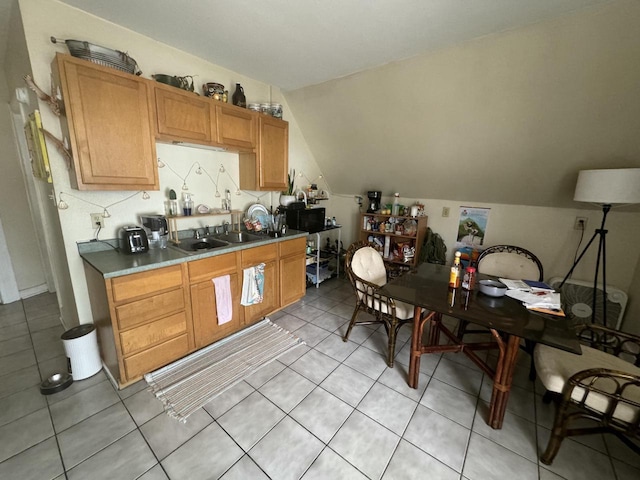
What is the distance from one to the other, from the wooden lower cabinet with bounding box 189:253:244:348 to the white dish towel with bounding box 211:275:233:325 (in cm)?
3

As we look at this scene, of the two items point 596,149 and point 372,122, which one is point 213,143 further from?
point 596,149

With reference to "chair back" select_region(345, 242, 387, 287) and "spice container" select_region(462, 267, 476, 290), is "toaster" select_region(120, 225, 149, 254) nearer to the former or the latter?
"chair back" select_region(345, 242, 387, 287)

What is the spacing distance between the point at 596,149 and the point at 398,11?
205 cm

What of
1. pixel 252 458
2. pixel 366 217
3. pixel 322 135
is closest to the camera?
pixel 252 458

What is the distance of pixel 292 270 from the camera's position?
9.66 ft

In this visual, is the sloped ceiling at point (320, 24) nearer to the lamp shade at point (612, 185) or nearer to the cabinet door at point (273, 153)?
the cabinet door at point (273, 153)

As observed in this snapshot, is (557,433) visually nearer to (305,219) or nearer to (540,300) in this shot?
(540,300)

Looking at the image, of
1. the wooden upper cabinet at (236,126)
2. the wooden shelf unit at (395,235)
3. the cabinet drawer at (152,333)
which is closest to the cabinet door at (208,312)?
the cabinet drawer at (152,333)

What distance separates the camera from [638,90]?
1742 millimetres

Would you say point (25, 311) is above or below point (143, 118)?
below

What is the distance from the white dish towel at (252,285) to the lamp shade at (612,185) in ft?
9.45

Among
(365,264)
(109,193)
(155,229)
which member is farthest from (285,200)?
(109,193)


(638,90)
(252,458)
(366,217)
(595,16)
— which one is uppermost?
(595,16)

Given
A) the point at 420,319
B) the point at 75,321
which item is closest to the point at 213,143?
the point at 75,321
